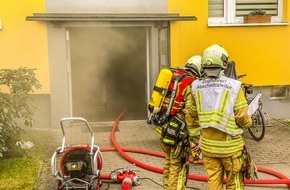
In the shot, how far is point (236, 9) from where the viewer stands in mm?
10445

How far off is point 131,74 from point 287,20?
4.76 m

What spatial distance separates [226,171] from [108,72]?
8700 mm

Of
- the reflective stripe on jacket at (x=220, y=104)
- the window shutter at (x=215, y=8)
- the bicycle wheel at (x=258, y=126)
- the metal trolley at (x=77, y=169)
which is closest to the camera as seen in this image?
the reflective stripe on jacket at (x=220, y=104)

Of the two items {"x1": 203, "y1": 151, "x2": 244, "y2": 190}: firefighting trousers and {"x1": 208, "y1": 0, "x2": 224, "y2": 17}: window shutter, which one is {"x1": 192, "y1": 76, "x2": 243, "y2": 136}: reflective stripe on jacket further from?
{"x1": 208, "y1": 0, "x2": 224, "y2": 17}: window shutter

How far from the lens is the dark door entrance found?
11.0 m

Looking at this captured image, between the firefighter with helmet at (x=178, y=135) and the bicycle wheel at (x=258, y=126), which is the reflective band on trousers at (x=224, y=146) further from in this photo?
the bicycle wheel at (x=258, y=126)

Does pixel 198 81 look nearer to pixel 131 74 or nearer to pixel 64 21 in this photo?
pixel 64 21

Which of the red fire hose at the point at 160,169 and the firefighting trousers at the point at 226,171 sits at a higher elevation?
the firefighting trousers at the point at 226,171

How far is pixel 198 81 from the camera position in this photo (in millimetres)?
4523

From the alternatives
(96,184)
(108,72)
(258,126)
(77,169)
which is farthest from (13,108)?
(108,72)

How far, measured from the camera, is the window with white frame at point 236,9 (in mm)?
10344

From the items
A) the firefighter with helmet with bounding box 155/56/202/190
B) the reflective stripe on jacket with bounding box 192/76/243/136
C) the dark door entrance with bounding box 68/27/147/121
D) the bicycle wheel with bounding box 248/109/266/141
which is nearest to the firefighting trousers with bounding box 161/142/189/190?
the firefighter with helmet with bounding box 155/56/202/190

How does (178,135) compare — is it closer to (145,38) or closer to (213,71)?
(213,71)

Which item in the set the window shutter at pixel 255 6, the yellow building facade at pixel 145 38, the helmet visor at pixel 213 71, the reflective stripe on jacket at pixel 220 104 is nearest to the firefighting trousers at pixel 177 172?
the reflective stripe on jacket at pixel 220 104
